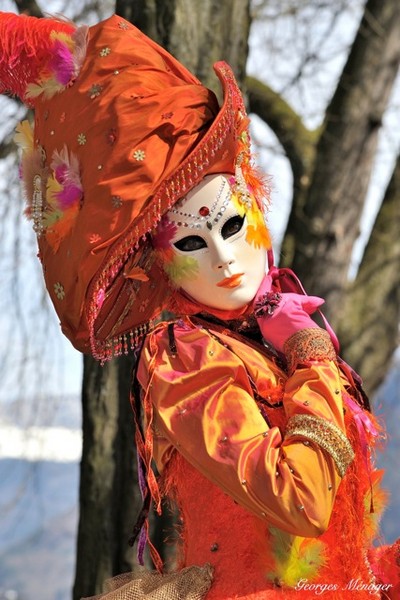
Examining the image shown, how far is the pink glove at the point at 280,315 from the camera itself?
6.70 ft

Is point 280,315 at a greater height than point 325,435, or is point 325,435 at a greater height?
point 280,315

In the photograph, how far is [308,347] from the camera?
198cm

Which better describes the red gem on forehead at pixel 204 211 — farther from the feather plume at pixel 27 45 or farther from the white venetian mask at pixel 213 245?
the feather plume at pixel 27 45

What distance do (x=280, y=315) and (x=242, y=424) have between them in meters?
0.27

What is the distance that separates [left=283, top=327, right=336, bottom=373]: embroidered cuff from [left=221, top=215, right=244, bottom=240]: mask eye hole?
0.25 meters

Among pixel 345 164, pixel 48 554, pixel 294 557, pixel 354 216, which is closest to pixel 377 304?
pixel 354 216

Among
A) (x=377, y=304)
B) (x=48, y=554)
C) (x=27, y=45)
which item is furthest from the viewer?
(x=48, y=554)

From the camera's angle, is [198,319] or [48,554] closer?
[198,319]

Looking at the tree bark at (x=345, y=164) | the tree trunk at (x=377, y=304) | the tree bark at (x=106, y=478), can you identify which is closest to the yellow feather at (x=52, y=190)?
the tree bark at (x=106, y=478)

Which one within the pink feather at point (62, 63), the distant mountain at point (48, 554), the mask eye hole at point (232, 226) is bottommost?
the distant mountain at point (48, 554)

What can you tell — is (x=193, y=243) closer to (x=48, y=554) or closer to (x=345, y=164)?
(x=345, y=164)

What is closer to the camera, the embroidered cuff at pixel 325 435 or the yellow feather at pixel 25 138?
the embroidered cuff at pixel 325 435

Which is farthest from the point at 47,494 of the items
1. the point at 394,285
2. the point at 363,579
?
the point at 363,579

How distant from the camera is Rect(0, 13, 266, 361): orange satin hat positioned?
6.49 feet
